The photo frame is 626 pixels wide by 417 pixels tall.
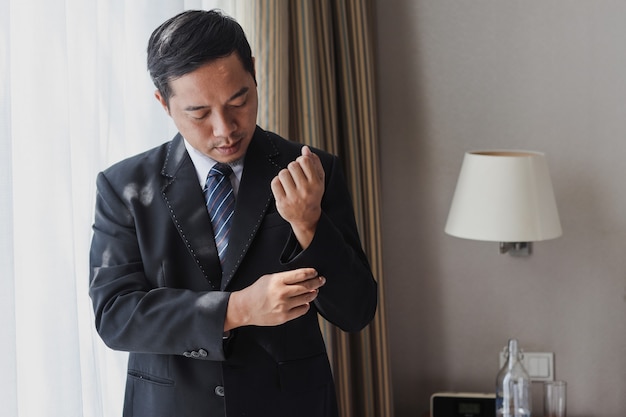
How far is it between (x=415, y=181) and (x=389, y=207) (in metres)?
0.12

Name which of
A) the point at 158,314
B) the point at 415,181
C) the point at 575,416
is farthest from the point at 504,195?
the point at 158,314

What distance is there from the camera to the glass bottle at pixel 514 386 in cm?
225

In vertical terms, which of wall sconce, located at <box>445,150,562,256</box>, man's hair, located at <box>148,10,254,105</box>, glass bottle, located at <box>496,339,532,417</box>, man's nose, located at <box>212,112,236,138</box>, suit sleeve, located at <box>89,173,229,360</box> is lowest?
glass bottle, located at <box>496,339,532,417</box>

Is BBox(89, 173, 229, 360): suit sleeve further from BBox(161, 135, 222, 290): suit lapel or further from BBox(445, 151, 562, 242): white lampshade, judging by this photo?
BBox(445, 151, 562, 242): white lampshade

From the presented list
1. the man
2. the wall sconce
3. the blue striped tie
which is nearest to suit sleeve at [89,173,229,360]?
the man

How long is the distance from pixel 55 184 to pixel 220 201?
1.02ft

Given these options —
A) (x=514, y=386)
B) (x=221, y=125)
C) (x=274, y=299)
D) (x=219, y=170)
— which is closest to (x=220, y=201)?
(x=219, y=170)

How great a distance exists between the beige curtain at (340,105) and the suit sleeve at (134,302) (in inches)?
31.3

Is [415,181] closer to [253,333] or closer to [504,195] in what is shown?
[504,195]

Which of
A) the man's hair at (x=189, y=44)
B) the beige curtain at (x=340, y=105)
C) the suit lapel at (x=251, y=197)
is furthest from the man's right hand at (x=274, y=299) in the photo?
the beige curtain at (x=340, y=105)

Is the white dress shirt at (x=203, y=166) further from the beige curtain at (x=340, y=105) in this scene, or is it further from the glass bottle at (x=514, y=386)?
the glass bottle at (x=514, y=386)

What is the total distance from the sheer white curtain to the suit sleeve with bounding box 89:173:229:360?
0.14m

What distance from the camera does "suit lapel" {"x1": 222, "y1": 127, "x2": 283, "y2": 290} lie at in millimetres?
1353

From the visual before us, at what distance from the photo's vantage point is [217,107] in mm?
1283
